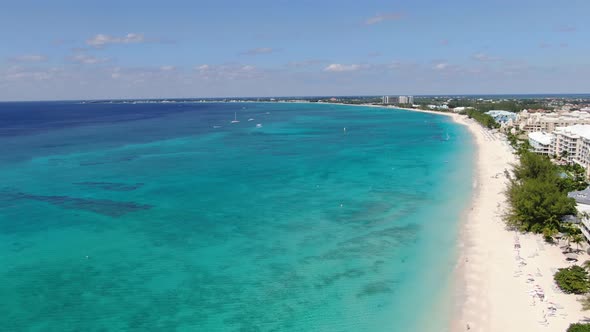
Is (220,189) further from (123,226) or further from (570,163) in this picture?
(570,163)

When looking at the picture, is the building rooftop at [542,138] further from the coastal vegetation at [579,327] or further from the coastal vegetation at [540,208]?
the coastal vegetation at [579,327]

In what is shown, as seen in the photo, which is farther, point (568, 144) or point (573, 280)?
point (568, 144)

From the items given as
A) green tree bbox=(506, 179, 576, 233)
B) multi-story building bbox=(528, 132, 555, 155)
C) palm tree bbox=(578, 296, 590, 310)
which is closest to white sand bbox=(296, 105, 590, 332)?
palm tree bbox=(578, 296, 590, 310)

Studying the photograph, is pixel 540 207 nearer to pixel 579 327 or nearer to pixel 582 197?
pixel 582 197

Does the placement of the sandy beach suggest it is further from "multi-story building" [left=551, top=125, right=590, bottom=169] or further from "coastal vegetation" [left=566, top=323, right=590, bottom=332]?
"multi-story building" [left=551, top=125, right=590, bottom=169]

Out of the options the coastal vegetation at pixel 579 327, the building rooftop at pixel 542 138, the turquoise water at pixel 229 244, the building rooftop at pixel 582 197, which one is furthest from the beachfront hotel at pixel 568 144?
the coastal vegetation at pixel 579 327

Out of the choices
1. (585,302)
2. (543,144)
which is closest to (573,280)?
(585,302)
